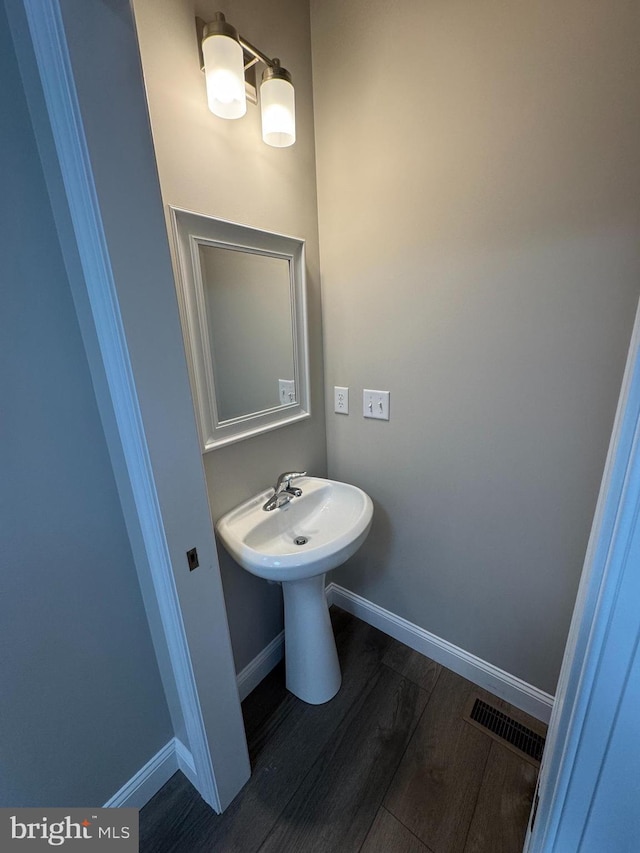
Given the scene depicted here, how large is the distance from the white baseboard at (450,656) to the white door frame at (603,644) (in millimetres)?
781

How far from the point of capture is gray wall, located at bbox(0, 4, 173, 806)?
712mm

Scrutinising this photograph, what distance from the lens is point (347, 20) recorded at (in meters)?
1.18

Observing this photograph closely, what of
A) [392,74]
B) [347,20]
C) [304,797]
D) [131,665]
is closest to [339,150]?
[392,74]

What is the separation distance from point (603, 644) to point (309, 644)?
3.65 feet

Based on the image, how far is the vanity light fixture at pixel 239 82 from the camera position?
907mm

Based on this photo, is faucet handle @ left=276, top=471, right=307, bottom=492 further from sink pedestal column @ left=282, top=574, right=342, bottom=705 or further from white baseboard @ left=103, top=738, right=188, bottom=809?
white baseboard @ left=103, top=738, right=188, bottom=809

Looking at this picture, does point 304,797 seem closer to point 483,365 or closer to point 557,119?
point 483,365

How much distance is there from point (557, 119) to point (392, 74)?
55 centimetres

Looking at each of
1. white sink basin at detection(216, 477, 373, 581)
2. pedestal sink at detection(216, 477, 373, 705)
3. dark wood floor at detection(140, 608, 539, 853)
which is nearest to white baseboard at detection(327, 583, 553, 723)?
dark wood floor at detection(140, 608, 539, 853)

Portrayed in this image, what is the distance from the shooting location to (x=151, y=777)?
1147 mm

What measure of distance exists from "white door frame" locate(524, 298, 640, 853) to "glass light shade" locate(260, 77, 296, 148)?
1.11 metres

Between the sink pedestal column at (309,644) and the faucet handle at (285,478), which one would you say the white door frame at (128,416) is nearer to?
the sink pedestal column at (309,644)

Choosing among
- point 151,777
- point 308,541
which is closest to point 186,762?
point 151,777

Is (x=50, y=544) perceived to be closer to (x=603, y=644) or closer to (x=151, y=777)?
(x=151, y=777)
